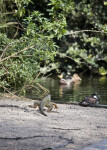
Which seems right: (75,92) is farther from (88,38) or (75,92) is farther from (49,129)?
(88,38)

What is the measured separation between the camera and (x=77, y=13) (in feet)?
70.0

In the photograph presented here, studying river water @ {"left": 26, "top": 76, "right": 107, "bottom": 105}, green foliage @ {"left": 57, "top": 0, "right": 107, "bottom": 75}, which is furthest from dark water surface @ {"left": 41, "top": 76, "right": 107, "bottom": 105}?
green foliage @ {"left": 57, "top": 0, "right": 107, "bottom": 75}

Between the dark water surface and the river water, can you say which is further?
the dark water surface

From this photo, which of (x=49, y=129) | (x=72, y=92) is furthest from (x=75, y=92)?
(x=49, y=129)

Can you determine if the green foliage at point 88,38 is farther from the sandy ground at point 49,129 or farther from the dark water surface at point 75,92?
the sandy ground at point 49,129

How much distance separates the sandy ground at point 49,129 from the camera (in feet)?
14.2

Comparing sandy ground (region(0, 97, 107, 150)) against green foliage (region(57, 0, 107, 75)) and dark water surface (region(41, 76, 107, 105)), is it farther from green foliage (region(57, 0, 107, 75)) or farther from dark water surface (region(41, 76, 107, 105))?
green foliage (region(57, 0, 107, 75))

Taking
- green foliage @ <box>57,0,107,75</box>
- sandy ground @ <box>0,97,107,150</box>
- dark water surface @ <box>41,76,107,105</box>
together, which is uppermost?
green foliage @ <box>57,0,107,75</box>

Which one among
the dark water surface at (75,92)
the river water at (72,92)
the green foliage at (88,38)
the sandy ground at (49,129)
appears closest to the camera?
the sandy ground at (49,129)

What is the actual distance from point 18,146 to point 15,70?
17.1 ft

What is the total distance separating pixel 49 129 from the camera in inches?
206

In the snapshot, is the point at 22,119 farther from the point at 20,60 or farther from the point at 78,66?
the point at 78,66

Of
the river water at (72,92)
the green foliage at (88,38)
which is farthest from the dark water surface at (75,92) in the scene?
the green foliage at (88,38)

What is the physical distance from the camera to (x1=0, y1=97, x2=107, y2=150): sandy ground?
14.2 feet
